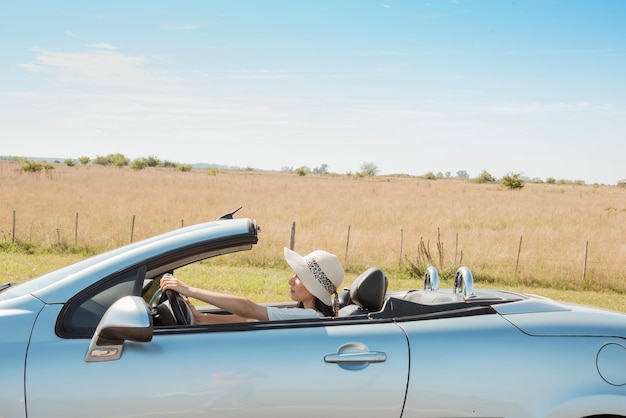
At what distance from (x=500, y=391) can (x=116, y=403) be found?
160 centimetres

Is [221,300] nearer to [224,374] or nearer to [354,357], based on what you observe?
[224,374]

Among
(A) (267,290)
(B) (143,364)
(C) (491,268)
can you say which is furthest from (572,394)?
(C) (491,268)

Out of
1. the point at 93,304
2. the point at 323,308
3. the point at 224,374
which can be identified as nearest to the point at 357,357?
the point at 224,374

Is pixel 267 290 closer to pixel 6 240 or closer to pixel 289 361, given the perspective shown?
pixel 6 240

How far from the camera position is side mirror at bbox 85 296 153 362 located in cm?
270

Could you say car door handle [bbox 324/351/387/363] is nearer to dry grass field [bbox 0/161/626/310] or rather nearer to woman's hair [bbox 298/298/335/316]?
woman's hair [bbox 298/298/335/316]

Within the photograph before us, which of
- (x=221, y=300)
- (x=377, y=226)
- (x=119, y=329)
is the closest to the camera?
(x=119, y=329)

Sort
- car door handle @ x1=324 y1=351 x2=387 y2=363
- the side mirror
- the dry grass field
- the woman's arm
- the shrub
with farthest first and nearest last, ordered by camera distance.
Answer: the shrub, the dry grass field, the woman's arm, car door handle @ x1=324 y1=351 x2=387 y2=363, the side mirror

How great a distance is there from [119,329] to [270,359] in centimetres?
62

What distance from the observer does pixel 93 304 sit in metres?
3.01

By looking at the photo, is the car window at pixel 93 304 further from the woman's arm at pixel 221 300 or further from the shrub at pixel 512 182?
the shrub at pixel 512 182

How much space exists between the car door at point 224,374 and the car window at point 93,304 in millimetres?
58

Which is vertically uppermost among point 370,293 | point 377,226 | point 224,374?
point 370,293

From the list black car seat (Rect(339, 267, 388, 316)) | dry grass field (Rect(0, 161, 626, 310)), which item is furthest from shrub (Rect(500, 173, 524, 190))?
black car seat (Rect(339, 267, 388, 316))
